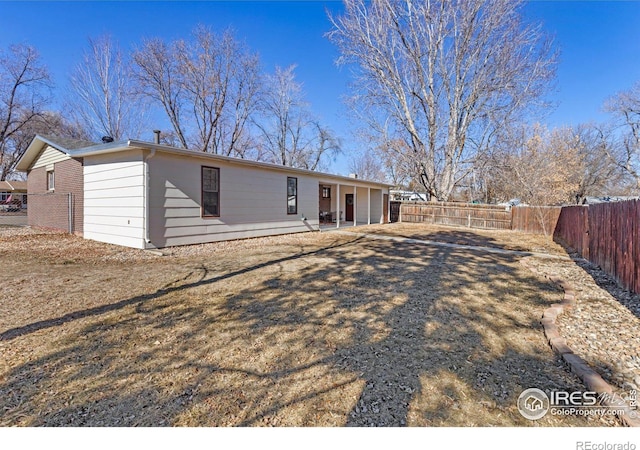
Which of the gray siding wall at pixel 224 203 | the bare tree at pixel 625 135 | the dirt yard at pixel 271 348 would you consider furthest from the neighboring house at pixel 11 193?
the bare tree at pixel 625 135

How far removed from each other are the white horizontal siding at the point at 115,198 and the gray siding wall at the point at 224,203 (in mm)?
398

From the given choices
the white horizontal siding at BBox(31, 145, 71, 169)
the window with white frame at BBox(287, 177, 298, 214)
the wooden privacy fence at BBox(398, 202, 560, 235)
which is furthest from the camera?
the wooden privacy fence at BBox(398, 202, 560, 235)

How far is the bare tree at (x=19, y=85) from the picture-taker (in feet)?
69.1

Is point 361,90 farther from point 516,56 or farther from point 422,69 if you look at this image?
point 516,56

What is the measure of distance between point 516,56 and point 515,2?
269 cm

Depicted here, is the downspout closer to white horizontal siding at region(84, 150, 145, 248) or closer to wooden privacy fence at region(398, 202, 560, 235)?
white horizontal siding at region(84, 150, 145, 248)

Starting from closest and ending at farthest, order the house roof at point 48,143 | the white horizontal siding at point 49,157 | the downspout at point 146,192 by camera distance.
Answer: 1. the downspout at point 146,192
2. the house roof at point 48,143
3. the white horizontal siding at point 49,157

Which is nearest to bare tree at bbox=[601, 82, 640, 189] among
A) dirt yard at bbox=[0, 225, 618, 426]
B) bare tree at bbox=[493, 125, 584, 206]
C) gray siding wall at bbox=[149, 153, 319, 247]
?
bare tree at bbox=[493, 125, 584, 206]

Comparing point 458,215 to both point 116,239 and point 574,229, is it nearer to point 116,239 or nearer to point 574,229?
point 574,229

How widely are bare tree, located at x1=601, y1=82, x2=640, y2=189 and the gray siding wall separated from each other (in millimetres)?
29118

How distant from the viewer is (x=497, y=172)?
63.2ft

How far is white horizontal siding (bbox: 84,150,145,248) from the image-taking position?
24.2ft

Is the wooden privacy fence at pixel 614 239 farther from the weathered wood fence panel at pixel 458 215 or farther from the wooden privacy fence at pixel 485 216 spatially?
the weathered wood fence panel at pixel 458 215
